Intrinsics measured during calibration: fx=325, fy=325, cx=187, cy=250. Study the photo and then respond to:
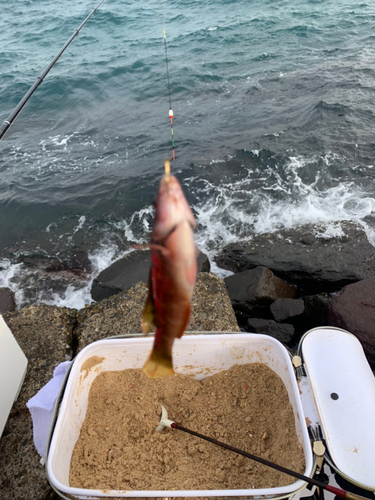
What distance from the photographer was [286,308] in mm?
4973

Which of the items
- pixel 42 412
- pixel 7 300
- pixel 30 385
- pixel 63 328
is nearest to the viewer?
pixel 42 412

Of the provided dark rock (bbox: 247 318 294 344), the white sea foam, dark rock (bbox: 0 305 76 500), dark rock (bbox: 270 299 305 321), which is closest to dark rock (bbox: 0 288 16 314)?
dark rock (bbox: 0 305 76 500)

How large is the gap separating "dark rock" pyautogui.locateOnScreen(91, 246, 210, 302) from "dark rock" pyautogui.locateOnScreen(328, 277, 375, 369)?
2.16 meters

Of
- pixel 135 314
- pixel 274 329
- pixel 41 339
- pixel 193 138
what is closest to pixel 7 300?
pixel 41 339

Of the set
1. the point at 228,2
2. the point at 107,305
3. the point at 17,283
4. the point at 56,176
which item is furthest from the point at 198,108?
the point at 228,2

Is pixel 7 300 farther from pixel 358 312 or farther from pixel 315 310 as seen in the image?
pixel 358 312

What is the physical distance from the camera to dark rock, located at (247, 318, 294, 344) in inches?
189

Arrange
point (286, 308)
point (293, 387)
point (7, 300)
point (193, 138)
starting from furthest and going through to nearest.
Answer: point (193, 138) < point (7, 300) < point (286, 308) < point (293, 387)

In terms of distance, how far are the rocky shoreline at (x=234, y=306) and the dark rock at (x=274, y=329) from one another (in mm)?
15

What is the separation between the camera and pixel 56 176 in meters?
9.77

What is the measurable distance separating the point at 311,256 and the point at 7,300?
5.53 meters

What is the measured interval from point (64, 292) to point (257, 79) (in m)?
12.0

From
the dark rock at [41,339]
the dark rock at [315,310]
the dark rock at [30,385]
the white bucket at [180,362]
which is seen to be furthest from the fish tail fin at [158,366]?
the dark rock at [315,310]

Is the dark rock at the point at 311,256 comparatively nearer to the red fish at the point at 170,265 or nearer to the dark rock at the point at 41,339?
the dark rock at the point at 41,339
